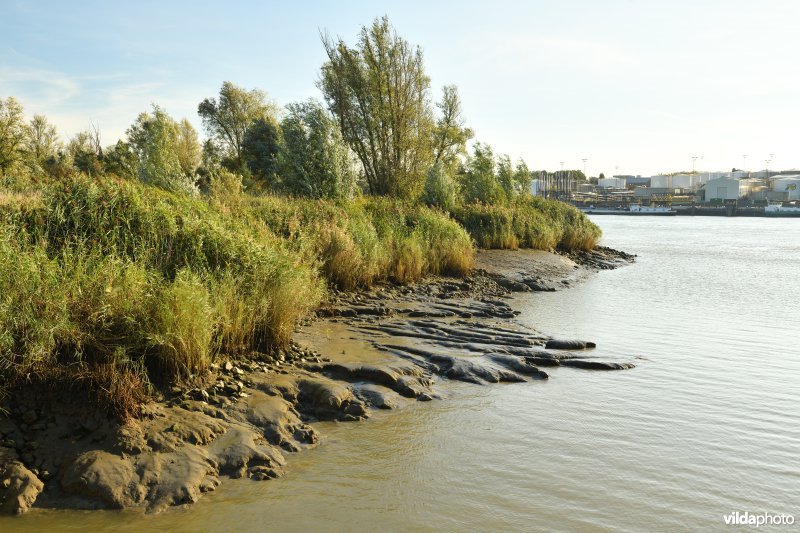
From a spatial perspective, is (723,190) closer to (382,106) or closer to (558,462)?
(382,106)

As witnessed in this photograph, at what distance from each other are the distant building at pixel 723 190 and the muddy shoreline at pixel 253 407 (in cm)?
13375

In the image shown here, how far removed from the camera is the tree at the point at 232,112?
219 ft

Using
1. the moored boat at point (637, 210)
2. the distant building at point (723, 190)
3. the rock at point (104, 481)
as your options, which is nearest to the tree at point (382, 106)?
the rock at point (104, 481)

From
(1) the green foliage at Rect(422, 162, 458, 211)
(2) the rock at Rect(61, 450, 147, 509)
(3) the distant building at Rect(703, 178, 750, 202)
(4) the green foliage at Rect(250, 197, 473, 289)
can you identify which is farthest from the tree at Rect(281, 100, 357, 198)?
(3) the distant building at Rect(703, 178, 750, 202)

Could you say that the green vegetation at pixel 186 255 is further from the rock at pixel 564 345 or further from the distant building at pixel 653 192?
the distant building at pixel 653 192

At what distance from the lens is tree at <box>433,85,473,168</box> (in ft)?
146

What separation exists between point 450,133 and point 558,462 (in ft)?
134

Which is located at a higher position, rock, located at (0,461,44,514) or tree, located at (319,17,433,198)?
tree, located at (319,17,433,198)

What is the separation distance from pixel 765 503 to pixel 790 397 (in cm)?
367

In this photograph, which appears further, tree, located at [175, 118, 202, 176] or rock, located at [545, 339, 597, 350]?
tree, located at [175, 118, 202, 176]

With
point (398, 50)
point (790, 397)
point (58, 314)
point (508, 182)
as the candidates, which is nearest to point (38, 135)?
point (398, 50)

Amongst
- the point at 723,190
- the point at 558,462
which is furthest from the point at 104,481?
the point at 723,190

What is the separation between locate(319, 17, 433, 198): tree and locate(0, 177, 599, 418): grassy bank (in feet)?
63.9

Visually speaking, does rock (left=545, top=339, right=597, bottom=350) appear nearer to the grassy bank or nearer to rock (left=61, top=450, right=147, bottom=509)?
the grassy bank
